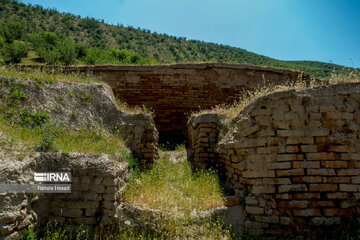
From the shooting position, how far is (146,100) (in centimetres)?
888

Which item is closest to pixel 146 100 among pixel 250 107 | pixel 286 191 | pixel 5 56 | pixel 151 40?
pixel 250 107

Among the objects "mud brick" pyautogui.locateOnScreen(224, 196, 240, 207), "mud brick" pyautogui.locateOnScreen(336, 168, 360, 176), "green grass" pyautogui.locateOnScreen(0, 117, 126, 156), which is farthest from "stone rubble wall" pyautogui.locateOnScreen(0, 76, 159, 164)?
"mud brick" pyautogui.locateOnScreen(336, 168, 360, 176)

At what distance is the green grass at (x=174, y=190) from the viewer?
3.91 metres

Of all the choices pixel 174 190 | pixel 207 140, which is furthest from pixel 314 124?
pixel 174 190

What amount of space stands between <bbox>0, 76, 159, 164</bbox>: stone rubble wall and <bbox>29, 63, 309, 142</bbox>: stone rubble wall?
2967mm

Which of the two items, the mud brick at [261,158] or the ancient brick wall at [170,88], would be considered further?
the ancient brick wall at [170,88]

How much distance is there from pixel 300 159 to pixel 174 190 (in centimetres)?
231

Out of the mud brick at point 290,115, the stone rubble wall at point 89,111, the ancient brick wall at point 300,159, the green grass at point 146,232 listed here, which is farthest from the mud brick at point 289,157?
the stone rubble wall at point 89,111

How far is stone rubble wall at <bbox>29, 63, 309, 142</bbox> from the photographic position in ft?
29.0

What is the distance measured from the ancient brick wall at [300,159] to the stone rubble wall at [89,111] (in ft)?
8.01

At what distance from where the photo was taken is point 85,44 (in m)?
26.9

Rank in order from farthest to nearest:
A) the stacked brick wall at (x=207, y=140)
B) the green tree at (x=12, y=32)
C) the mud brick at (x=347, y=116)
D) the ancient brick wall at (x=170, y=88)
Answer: the green tree at (x=12, y=32), the ancient brick wall at (x=170, y=88), the stacked brick wall at (x=207, y=140), the mud brick at (x=347, y=116)

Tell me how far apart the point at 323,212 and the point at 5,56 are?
23035mm

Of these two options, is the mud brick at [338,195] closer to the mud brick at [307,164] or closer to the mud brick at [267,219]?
the mud brick at [307,164]
